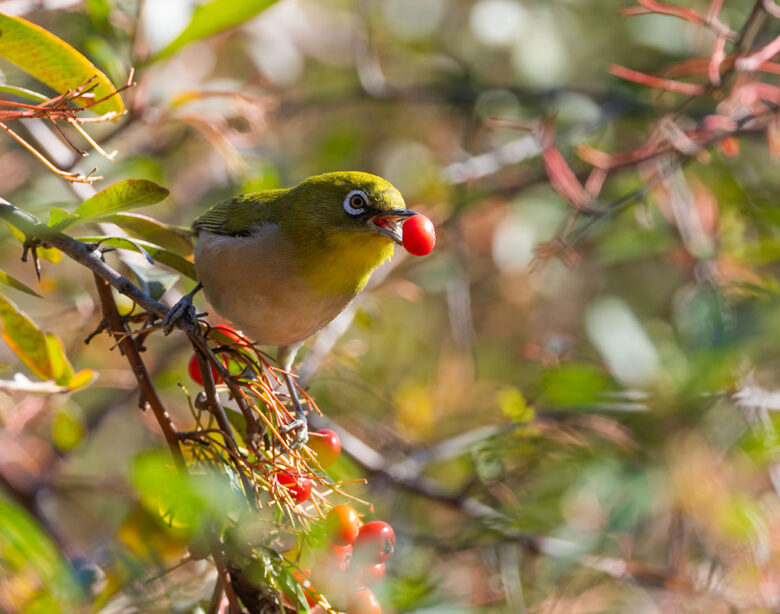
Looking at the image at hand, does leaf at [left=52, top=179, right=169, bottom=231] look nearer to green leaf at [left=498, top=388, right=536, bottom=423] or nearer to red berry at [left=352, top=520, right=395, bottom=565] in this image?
red berry at [left=352, top=520, right=395, bottom=565]

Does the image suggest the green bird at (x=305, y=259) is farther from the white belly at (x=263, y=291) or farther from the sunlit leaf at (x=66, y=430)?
the sunlit leaf at (x=66, y=430)

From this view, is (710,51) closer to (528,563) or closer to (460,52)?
(460,52)

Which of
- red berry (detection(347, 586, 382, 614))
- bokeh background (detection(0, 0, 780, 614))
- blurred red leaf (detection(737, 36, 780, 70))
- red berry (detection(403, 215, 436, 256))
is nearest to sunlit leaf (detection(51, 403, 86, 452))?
bokeh background (detection(0, 0, 780, 614))

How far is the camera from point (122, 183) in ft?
8.41

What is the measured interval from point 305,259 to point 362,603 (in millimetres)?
1647

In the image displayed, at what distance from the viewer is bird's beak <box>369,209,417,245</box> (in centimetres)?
341

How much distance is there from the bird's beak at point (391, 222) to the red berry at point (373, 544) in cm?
124

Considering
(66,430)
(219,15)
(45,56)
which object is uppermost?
(45,56)

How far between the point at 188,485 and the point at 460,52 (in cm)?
595

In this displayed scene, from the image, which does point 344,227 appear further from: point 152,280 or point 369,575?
point 369,575

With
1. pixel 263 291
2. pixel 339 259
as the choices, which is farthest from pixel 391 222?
pixel 263 291

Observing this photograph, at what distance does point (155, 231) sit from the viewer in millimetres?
3320

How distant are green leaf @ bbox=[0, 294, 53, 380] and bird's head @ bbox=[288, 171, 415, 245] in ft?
4.26

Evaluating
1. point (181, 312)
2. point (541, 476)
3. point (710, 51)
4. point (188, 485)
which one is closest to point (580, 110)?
point (710, 51)
